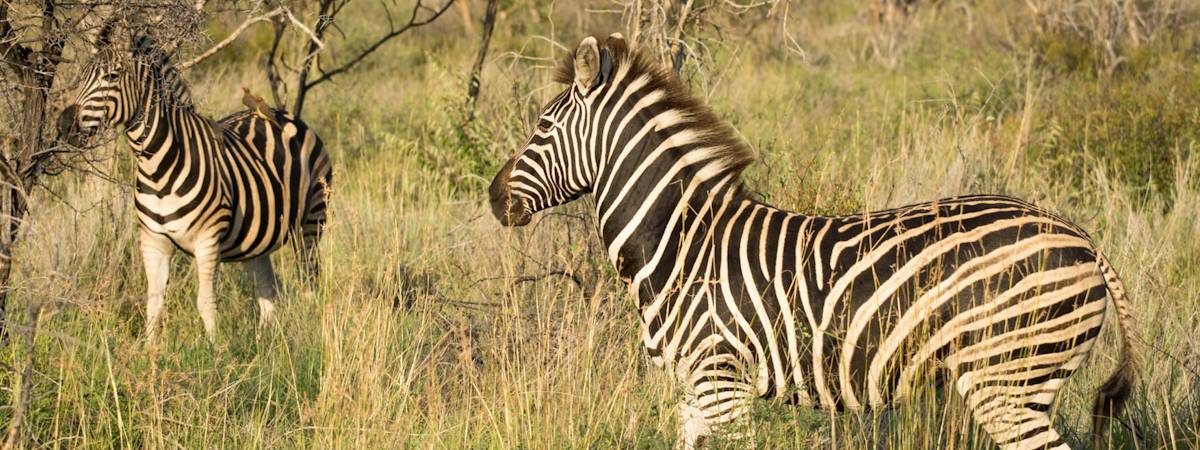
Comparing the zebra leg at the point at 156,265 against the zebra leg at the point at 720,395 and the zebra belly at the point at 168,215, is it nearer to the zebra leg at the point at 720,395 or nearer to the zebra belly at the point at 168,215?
the zebra belly at the point at 168,215

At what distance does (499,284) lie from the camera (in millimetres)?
6250

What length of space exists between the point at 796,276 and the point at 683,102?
732mm

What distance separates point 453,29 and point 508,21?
129 cm

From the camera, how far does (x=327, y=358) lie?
5031 millimetres

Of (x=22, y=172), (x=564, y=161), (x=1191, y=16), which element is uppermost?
(x=22, y=172)

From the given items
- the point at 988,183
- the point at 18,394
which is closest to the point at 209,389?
the point at 18,394

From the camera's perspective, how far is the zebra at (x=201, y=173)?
16.6ft

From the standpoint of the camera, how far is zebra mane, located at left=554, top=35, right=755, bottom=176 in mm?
4180

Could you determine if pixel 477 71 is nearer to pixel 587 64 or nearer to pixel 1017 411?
pixel 587 64

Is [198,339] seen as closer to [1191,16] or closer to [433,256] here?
[433,256]

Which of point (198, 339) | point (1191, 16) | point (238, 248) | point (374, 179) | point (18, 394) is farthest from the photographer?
point (1191, 16)

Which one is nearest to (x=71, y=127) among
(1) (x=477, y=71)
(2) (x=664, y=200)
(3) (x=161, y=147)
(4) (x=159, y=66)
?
(4) (x=159, y=66)

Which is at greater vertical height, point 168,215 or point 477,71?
point 477,71

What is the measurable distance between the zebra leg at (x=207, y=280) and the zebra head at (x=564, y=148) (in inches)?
73.2
